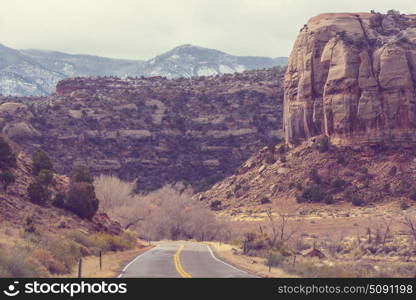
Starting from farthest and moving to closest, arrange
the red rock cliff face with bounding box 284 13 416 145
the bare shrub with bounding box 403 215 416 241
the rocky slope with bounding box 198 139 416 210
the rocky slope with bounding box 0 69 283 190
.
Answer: the rocky slope with bounding box 0 69 283 190 → the red rock cliff face with bounding box 284 13 416 145 → the rocky slope with bounding box 198 139 416 210 → the bare shrub with bounding box 403 215 416 241

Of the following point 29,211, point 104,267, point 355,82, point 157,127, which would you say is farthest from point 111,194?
point 157,127

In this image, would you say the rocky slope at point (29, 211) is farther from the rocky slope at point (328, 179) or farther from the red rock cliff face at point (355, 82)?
the red rock cliff face at point (355, 82)

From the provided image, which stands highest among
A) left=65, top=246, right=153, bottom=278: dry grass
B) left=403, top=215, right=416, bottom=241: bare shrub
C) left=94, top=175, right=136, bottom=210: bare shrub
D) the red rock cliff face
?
the red rock cliff face

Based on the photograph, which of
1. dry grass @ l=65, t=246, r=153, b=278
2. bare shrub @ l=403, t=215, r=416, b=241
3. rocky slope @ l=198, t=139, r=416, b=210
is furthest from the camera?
rocky slope @ l=198, t=139, r=416, b=210

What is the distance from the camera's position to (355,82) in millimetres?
80438

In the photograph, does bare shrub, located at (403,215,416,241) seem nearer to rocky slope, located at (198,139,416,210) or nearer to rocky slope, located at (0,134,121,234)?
rocky slope, located at (198,139,416,210)

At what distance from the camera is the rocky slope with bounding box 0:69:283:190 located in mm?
107062

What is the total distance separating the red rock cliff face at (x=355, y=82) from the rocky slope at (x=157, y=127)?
25018 mm

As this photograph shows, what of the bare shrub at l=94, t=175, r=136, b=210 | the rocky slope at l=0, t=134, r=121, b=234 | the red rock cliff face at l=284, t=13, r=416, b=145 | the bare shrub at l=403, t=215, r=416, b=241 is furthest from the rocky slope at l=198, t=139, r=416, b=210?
the rocky slope at l=0, t=134, r=121, b=234

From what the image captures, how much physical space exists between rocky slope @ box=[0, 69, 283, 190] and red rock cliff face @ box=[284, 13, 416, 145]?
82.1 feet

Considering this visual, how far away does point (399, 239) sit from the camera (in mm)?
57500

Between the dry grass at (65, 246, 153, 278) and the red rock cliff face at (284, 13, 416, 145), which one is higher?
the red rock cliff face at (284, 13, 416, 145)

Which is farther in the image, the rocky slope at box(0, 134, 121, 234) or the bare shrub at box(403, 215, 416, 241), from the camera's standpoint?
the bare shrub at box(403, 215, 416, 241)

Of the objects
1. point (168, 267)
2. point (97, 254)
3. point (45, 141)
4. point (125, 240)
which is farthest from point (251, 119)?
point (168, 267)
